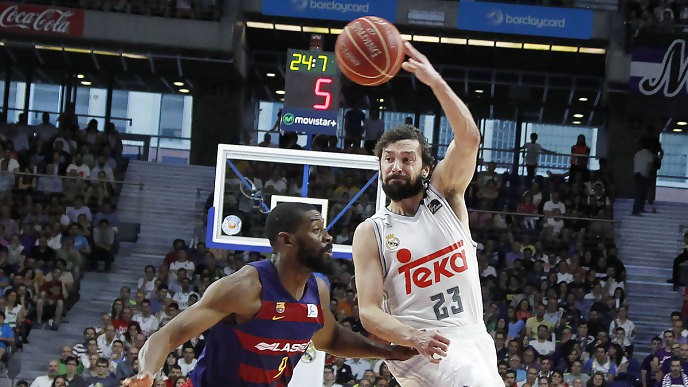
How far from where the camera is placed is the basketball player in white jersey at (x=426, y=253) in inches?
224

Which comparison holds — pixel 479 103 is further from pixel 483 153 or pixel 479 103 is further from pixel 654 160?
pixel 654 160

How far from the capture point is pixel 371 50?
685cm

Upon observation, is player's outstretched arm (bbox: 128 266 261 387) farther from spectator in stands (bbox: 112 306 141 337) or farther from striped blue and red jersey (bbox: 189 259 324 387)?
spectator in stands (bbox: 112 306 141 337)

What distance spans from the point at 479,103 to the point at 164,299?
34.0 ft

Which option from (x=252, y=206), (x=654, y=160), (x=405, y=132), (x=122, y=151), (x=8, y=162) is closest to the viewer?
(x=405, y=132)

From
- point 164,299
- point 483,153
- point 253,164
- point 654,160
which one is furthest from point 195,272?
point 654,160

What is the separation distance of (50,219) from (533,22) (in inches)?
415

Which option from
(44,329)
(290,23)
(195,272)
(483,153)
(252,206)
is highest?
(290,23)

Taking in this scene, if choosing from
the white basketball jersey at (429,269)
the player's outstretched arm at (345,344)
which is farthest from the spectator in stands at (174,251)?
the white basketball jersey at (429,269)

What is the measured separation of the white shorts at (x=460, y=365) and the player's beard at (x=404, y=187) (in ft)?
2.59

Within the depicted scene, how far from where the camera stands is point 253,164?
42.1ft

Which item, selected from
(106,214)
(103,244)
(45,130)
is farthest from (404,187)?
(45,130)

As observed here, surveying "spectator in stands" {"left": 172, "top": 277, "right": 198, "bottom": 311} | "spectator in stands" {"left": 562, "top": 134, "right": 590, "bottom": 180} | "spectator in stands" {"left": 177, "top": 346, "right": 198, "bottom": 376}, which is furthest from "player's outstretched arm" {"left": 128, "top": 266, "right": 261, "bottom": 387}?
"spectator in stands" {"left": 562, "top": 134, "right": 590, "bottom": 180}

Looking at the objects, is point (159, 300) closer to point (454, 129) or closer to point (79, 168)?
point (79, 168)
